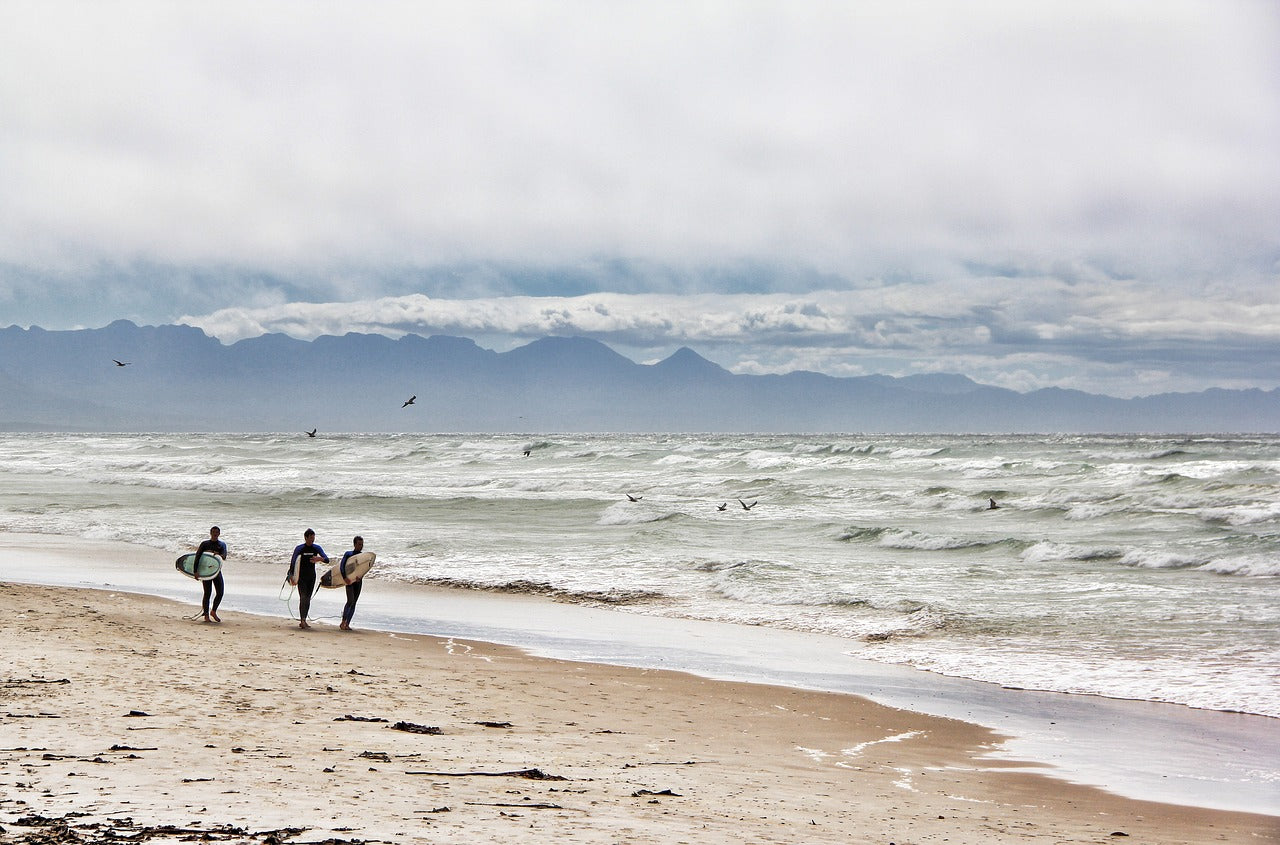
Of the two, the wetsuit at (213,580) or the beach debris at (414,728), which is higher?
Result: the wetsuit at (213,580)

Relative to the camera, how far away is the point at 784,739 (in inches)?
399

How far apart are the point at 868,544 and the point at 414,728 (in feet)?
61.3

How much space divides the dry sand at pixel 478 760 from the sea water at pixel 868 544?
13.8ft

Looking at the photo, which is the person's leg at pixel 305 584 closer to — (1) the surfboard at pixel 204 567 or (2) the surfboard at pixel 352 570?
(2) the surfboard at pixel 352 570

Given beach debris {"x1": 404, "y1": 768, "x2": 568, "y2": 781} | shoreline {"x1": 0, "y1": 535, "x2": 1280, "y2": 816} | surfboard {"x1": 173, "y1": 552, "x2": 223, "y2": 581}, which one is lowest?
beach debris {"x1": 404, "y1": 768, "x2": 568, "y2": 781}

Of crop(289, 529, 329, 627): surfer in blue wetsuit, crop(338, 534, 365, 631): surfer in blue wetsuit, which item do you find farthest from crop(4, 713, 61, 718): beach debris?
crop(289, 529, 329, 627): surfer in blue wetsuit

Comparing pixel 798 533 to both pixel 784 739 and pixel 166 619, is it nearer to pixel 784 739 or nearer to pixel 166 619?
pixel 166 619

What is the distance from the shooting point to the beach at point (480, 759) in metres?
6.52

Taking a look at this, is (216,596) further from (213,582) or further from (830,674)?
(830,674)

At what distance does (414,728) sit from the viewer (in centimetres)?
945

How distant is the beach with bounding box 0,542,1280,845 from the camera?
21.4ft

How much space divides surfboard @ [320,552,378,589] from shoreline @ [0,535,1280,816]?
76cm

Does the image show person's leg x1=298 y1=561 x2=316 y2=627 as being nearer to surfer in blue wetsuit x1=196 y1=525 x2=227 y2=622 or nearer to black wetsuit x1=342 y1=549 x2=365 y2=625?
black wetsuit x1=342 y1=549 x2=365 y2=625

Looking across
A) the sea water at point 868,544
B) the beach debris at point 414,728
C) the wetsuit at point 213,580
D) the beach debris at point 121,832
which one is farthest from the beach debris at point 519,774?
the wetsuit at point 213,580
